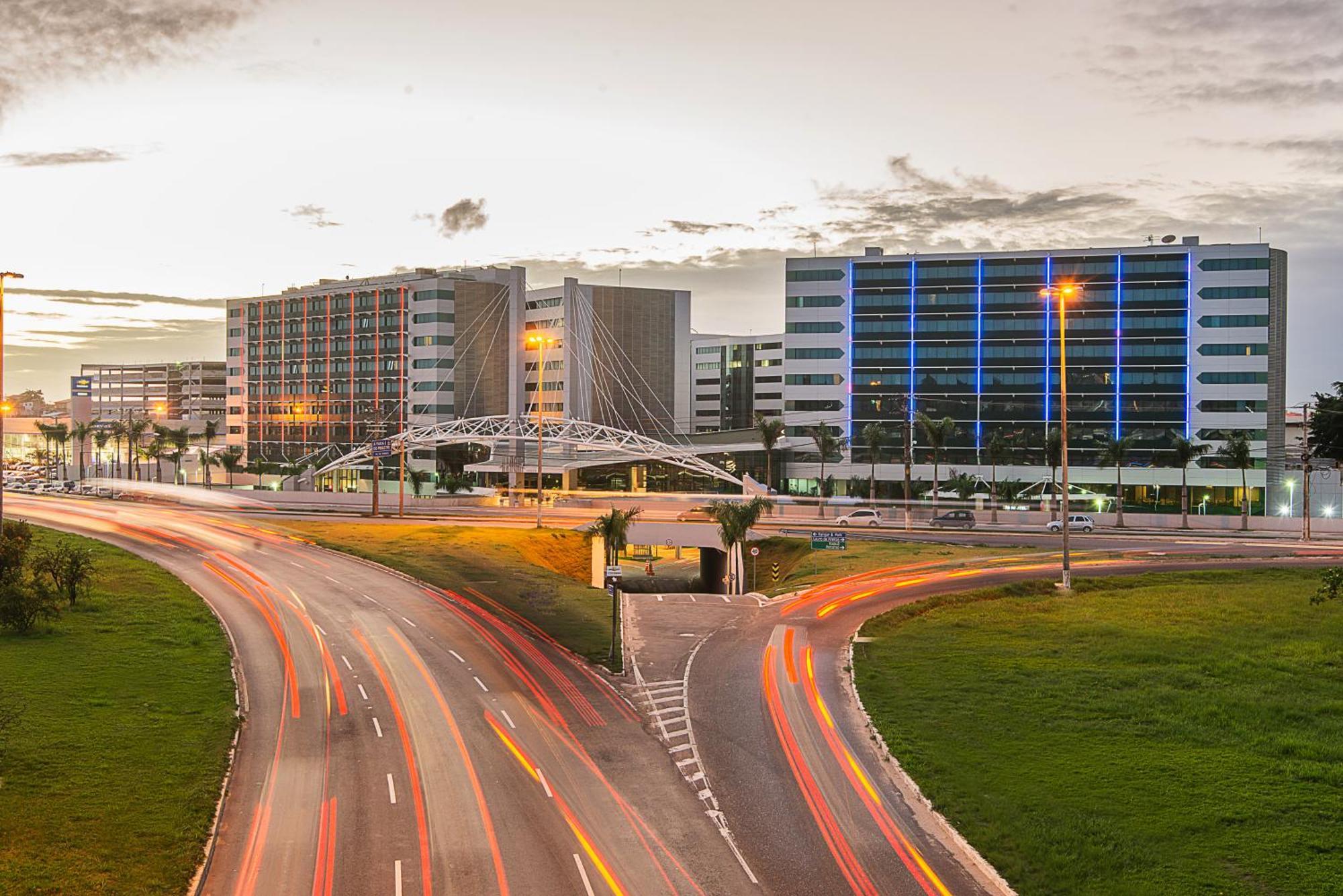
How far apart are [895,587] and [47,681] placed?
39926 millimetres

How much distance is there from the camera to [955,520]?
8875 cm

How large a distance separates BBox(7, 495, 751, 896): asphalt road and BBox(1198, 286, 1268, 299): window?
107740 millimetres

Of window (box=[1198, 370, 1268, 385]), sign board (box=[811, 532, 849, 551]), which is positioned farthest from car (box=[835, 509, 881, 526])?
window (box=[1198, 370, 1268, 385])

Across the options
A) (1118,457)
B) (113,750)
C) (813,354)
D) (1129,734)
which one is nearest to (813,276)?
(813,354)

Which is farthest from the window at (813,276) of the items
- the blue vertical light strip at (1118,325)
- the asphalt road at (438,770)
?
the asphalt road at (438,770)

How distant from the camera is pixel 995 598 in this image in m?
50.0

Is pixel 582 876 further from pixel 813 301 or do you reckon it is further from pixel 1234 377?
pixel 1234 377

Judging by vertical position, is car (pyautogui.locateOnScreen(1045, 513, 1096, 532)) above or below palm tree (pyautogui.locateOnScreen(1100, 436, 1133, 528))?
below

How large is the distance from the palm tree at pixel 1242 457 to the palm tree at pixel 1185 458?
6.68 feet

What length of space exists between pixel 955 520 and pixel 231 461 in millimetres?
104668

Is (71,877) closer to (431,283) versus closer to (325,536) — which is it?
(325,536)

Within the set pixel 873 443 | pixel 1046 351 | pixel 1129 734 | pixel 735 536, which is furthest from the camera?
pixel 1046 351

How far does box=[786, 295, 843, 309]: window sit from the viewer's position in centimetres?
13300

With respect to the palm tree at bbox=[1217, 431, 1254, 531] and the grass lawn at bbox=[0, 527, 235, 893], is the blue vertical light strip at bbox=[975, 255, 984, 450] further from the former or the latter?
the grass lawn at bbox=[0, 527, 235, 893]
